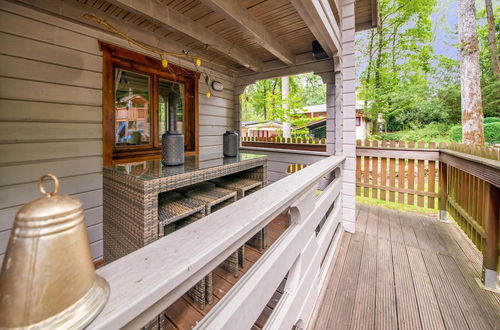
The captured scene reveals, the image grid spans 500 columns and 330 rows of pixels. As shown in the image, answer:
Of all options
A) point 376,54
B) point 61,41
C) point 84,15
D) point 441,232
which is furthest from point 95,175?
point 376,54

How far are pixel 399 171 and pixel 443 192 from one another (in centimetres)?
64

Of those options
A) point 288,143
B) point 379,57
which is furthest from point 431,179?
point 379,57

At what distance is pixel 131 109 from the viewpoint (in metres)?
2.35

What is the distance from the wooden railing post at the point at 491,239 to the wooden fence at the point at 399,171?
5.28 feet

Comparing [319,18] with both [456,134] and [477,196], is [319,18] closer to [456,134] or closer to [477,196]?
[477,196]

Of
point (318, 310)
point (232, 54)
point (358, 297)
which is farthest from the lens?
point (232, 54)

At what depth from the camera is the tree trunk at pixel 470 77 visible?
14.7 feet

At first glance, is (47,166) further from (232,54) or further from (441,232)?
(441,232)

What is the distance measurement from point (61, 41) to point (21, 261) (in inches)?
89.5

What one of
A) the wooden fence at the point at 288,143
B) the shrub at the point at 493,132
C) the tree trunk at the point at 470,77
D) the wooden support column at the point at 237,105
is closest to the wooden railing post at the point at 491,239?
the wooden fence at the point at 288,143

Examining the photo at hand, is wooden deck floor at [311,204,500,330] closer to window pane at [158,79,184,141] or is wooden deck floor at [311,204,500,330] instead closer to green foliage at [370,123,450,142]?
window pane at [158,79,184,141]

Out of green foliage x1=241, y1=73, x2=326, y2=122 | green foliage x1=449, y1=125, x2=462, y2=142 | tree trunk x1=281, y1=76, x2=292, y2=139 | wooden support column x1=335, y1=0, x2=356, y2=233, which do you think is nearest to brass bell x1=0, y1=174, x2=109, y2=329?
wooden support column x1=335, y1=0, x2=356, y2=233

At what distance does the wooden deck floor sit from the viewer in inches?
53.7

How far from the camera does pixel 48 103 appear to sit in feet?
5.68
